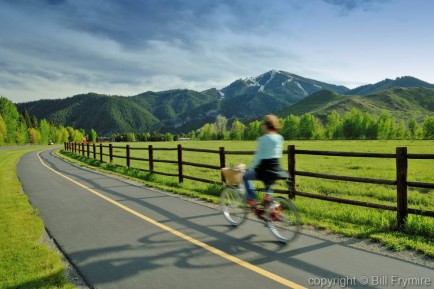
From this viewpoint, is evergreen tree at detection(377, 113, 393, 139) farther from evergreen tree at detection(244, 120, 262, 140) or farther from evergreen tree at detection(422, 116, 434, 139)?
evergreen tree at detection(244, 120, 262, 140)

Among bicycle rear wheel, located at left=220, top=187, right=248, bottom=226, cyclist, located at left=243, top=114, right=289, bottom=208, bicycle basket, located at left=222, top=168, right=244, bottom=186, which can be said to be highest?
cyclist, located at left=243, top=114, right=289, bottom=208

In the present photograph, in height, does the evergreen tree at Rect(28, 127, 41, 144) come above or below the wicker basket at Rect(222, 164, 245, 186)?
above

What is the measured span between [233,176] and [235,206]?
0.77 m

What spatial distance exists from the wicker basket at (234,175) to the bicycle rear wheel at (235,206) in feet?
0.87

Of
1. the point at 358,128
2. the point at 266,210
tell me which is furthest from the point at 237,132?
the point at 266,210

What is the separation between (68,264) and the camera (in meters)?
5.74

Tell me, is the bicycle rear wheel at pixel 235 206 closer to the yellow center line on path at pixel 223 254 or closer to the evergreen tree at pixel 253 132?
the yellow center line on path at pixel 223 254

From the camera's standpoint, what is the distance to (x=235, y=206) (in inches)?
312

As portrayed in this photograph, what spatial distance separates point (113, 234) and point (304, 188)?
10170mm

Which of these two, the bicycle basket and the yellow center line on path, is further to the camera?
the bicycle basket

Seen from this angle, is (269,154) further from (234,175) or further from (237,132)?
(237,132)

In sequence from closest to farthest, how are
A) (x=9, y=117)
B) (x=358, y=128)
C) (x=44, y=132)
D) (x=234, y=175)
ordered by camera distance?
1. (x=234, y=175)
2. (x=9, y=117)
3. (x=358, y=128)
4. (x=44, y=132)

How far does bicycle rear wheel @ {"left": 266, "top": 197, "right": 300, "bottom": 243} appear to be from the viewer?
634 centimetres

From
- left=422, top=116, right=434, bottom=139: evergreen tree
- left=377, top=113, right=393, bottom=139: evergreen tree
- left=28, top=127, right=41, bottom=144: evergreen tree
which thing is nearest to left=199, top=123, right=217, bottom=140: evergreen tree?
left=28, top=127, right=41, bottom=144: evergreen tree
